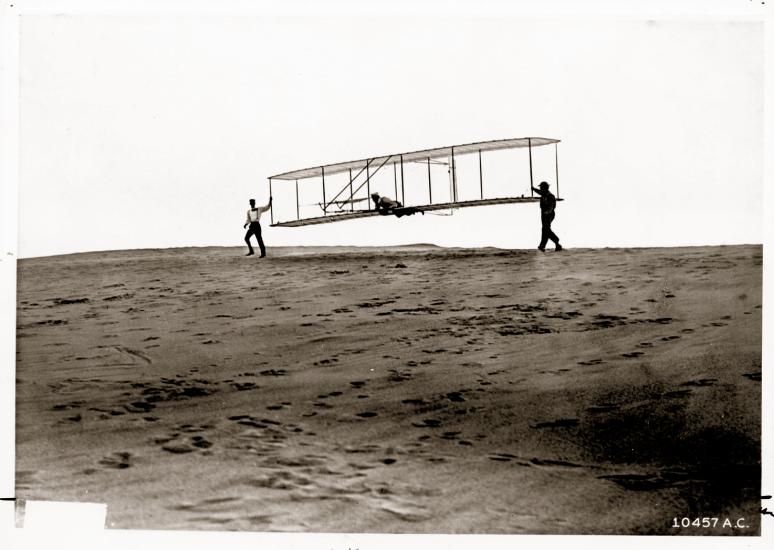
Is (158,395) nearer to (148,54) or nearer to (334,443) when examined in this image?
(334,443)

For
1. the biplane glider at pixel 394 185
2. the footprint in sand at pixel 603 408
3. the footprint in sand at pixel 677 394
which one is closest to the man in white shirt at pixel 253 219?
the biplane glider at pixel 394 185

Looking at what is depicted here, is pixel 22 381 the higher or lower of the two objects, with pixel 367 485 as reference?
A: higher

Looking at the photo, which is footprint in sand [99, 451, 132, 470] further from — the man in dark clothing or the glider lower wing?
the man in dark clothing

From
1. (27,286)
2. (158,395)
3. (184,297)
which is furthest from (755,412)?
(27,286)

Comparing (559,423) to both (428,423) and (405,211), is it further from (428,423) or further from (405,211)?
(405,211)

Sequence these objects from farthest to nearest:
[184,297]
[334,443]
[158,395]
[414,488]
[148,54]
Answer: [184,297] → [148,54] → [158,395] → [334,443] → [414,488]

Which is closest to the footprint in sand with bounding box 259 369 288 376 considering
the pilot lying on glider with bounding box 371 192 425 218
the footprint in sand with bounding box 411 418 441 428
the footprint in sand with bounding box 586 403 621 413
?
the footprint in sand with bounding box 411 418 441 428

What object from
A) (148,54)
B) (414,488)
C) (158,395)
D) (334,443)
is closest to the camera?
(414,488)

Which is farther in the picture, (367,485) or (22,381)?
(22,381)
